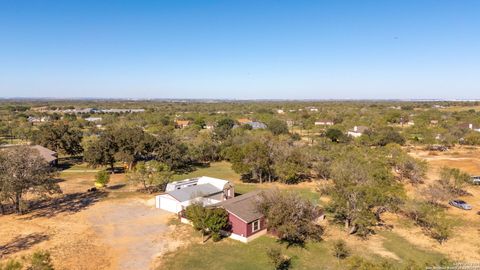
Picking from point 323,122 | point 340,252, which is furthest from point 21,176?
point 323,122

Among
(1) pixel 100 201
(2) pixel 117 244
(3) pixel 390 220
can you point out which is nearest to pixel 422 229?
(3) pixel 390 220

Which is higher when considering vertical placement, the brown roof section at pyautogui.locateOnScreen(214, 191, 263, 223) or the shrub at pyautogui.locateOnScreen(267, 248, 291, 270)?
the brown roof section at pyautogui.locateOnScreen(214, 191, 263, 223)

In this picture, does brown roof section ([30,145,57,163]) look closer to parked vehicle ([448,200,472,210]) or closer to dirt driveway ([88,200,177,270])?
dirt driveway ([88,200,177,270])

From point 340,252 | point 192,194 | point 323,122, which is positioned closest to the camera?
point 340,252

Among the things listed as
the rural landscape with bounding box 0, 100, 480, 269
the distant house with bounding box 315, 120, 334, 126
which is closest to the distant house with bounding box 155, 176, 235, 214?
the rural landscape with bounding box 0, 100, 480, 269

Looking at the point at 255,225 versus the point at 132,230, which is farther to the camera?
the point at 132,230

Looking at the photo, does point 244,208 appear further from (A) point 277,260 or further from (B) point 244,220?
(A) point 277,260

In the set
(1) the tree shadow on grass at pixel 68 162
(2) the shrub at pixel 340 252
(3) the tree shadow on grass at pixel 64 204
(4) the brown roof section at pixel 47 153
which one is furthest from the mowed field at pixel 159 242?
(1) the tree shadow on grass at pixel 68 162
